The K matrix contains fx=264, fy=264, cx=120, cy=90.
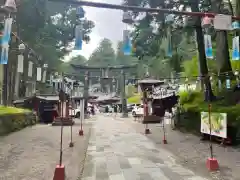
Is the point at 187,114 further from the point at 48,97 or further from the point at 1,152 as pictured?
the point at 48,97

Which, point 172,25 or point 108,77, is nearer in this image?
point 172,25

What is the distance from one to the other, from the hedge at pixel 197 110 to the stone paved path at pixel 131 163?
309cm

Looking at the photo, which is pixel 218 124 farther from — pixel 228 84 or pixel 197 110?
pixel 228 84

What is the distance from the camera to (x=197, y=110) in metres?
14.3

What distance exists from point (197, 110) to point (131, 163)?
6.75 meters

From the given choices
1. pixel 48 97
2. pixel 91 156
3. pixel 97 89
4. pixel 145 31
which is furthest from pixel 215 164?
pixel 97 89

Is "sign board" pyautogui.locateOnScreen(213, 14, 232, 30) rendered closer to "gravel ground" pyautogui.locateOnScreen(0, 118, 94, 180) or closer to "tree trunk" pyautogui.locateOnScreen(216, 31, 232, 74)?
"gravel ground" pyautogui.locateOnScreen(0, 118, 94, 180)

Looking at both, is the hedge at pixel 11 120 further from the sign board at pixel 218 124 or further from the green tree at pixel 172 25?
the sign board at pixel 218 124

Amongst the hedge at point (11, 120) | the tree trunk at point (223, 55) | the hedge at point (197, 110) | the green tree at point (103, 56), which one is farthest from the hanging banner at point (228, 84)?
the green tree at point (103, 56)

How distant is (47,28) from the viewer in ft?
106

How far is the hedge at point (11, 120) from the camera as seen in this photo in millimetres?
14266

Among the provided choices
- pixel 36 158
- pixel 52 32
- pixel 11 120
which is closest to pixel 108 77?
pixel 52 32

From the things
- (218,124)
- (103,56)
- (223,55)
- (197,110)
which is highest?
(103,56)

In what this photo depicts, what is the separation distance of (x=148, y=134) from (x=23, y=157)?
8.46 metres
